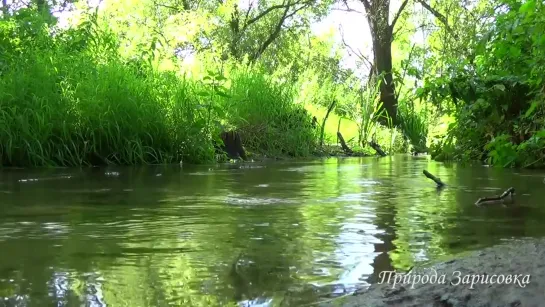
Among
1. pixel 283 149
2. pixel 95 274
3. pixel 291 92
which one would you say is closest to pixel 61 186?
pixel 95 274

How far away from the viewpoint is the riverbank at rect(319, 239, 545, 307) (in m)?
1.19

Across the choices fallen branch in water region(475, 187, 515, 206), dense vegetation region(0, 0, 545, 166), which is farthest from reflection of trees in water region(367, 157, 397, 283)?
dense vegetation region(0, 0, 545, 166)

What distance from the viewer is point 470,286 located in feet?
4.17

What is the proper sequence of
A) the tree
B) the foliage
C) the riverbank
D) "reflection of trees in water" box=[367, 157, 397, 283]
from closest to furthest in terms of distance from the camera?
the riverbank < "reflection of trees in water" box=[367, 157, 397, 283] < the foliage < the tree

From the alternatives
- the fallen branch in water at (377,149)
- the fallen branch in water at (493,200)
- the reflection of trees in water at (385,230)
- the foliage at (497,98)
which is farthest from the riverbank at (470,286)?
the fallen branch in water at (377,149)

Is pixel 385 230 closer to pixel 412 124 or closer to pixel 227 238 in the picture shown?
pixel 227 238

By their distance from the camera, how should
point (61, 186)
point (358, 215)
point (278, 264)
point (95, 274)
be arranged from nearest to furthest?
point (95, 274) < point (278, 264) < point (358, 215) < point (61, 186)

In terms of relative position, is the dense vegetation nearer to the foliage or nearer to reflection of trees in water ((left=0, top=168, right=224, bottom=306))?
the foliage

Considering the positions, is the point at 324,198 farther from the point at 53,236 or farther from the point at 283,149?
the point at 283,149

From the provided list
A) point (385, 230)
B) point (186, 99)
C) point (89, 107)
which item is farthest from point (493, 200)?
point (186, 99)

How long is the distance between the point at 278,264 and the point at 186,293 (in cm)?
36

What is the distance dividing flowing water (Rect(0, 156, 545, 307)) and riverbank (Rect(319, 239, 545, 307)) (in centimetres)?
11

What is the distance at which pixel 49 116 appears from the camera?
19.6 feet

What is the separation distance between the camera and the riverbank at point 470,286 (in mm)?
1194
